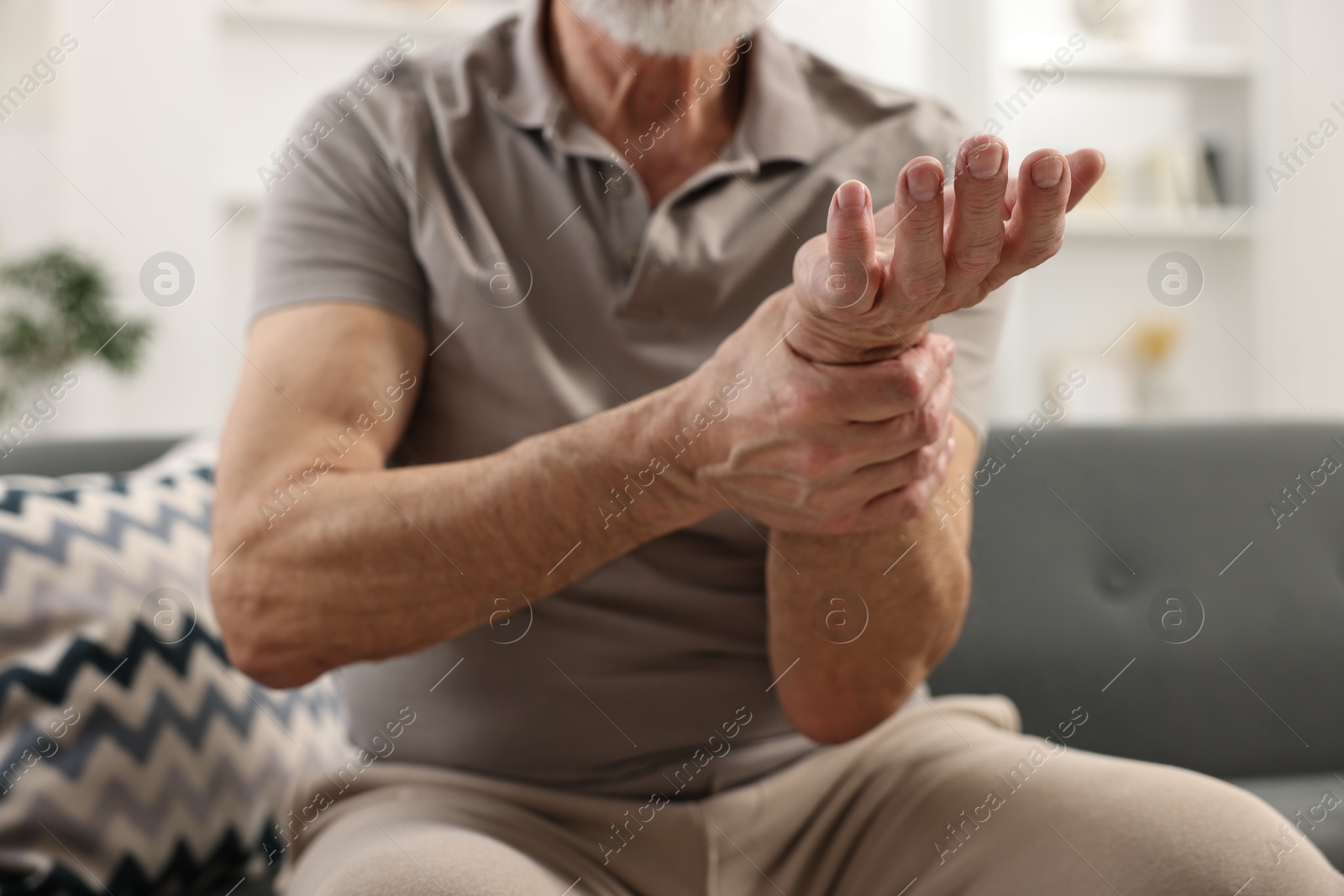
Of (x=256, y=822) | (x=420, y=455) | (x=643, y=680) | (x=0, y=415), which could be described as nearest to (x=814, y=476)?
(x=643, y=680)

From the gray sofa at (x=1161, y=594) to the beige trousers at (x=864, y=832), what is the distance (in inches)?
17.1

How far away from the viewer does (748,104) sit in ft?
3.12

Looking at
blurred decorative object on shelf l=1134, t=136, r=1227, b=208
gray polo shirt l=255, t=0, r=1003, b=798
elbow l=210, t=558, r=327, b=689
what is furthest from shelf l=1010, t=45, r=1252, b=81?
elbow l=210, t=558, r=327, b=689

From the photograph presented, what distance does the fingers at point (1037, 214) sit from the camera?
1.77 ft

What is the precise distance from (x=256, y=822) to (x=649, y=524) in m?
0.56

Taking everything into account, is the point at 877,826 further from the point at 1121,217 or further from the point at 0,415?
the point at 1121,217

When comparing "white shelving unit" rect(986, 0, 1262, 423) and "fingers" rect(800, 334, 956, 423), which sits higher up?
"fingers" rect(800, 334, 956, 423)

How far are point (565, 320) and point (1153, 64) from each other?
2.83m

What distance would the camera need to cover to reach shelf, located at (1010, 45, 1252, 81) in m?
3.09

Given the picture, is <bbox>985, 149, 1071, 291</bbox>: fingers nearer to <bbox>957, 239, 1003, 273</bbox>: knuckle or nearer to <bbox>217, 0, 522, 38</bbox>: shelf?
<bbox>957, 239, 1003, 273</bbox>: knuckle

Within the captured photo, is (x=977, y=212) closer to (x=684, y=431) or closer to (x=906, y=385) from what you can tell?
(x=906, y=385)

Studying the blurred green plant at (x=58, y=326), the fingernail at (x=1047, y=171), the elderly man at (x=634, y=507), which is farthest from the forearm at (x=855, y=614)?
the blurred green plant at (x=58, y=326)

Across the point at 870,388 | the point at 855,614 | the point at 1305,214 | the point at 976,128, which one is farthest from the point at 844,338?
the point at 1305,214

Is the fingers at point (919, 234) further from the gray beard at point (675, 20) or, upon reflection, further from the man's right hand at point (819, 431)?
the gray beard at point (675, 20)
